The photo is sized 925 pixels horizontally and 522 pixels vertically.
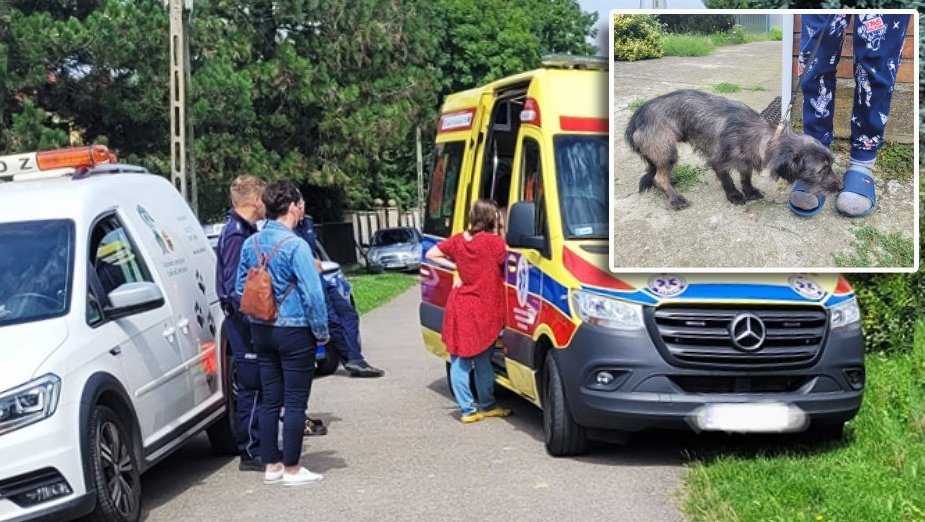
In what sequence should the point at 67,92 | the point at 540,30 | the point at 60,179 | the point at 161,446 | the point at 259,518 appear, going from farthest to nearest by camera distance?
the point at 540,30 → the point at 67,92 → the point at 60,179 → the point at 161,446 → the point at 259,518

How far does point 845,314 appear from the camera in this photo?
8.76 metres

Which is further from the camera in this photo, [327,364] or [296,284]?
[327,364]

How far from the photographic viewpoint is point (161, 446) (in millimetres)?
8070

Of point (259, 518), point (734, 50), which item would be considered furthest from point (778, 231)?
point (259, 518)

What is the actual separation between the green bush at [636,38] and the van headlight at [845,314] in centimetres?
194

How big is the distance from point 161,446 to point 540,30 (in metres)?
53.0

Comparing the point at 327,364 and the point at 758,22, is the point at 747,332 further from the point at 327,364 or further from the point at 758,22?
the point at 327,364

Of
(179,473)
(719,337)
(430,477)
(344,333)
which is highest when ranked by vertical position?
(719,337)

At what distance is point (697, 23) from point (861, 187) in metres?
1.35

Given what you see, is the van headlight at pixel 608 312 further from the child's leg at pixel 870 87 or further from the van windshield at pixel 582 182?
the child's leg at pixel 870 87

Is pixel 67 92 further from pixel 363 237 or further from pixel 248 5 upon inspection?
pixel 363 237

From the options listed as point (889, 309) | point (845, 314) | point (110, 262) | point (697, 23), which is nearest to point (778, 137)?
point (697, 23)

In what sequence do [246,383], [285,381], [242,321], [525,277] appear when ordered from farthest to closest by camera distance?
[525,277] → [246,383] → [242,321] → [285,381]

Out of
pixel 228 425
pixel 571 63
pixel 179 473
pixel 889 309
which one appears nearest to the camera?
pixel 179 473
